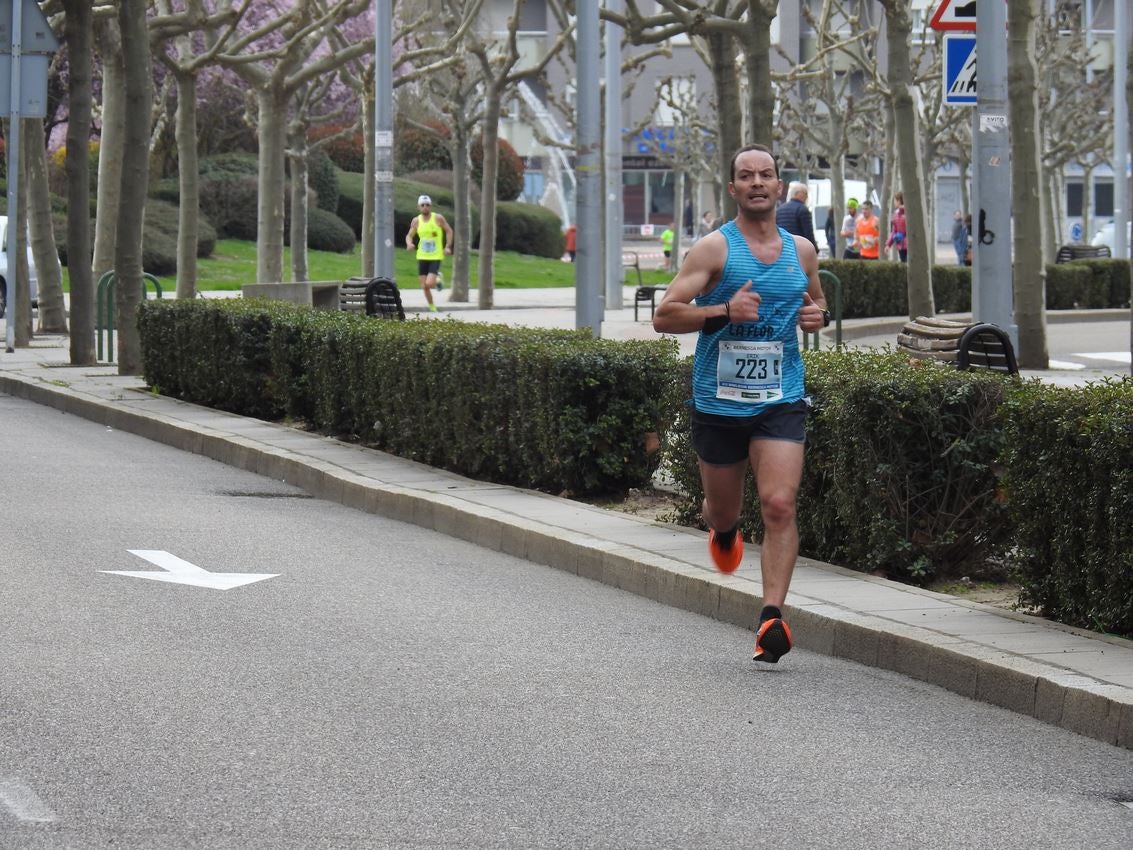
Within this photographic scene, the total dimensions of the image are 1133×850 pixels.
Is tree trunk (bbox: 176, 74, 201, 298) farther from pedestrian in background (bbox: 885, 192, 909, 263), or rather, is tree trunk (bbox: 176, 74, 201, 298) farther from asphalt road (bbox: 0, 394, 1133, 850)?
asphalt road (bbox: 0, 394, 1133, 850)

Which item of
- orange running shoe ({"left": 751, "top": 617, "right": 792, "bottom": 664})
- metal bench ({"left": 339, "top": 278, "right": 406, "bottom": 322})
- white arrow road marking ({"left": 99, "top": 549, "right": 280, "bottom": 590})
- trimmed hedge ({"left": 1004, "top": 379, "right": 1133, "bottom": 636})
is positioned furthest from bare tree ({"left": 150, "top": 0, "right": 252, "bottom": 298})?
orange running shoe ({"left": 751, "top": 617, "right": 792, "bottom": 664})

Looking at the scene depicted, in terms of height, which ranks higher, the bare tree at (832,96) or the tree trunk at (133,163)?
the bare tree at (832,96)

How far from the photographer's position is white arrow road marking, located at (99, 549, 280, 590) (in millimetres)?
9391

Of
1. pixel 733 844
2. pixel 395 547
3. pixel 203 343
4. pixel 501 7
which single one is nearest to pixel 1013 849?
pixel 733 844

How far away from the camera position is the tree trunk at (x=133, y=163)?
19484mm

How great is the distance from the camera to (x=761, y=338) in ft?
25.2

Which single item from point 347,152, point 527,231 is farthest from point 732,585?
point 347,152

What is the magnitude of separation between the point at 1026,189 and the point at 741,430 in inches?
522

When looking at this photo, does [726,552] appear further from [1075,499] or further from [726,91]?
[726,91]

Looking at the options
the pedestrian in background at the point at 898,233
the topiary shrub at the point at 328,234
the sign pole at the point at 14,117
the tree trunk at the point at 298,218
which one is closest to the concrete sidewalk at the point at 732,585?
the sign pole at the point at 14,117

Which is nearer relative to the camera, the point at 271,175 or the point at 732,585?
the point at 732,585

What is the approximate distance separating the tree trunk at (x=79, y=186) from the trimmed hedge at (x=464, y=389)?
4927mm

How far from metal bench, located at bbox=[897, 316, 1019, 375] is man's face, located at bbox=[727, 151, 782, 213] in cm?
218

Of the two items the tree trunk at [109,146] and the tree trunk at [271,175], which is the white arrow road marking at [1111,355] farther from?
the tree trunk at [109,146]
